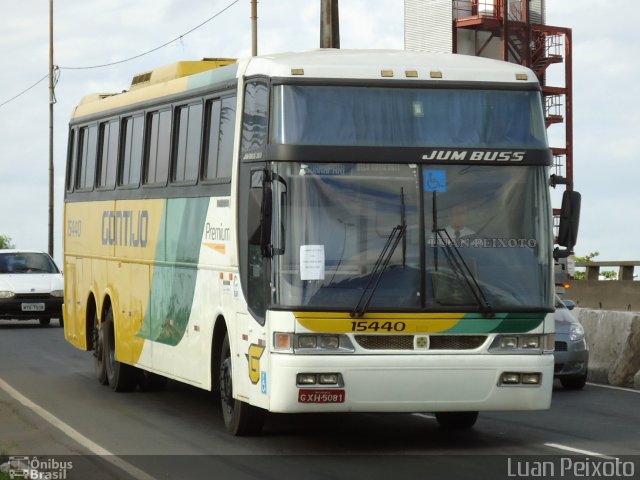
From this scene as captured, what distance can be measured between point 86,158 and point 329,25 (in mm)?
6942

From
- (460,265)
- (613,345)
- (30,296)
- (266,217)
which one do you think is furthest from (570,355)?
(30,296)

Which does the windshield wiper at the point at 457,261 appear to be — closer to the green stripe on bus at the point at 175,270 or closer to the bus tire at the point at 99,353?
the green stripe on bus at the point at 175,270

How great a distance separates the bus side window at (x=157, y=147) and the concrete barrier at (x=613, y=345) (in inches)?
274

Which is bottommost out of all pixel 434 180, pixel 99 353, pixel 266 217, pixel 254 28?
pixel 99 353

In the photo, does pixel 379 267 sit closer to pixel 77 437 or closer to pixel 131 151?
pixel 77 437

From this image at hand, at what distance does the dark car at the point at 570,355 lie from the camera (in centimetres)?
1964

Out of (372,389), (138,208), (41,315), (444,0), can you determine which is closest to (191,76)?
(138,208)

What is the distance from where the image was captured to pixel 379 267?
41.9 feet

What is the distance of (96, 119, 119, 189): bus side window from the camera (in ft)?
63.7

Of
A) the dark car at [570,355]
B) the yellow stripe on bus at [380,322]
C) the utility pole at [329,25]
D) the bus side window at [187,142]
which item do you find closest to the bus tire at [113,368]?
the bus side window at [187,142]

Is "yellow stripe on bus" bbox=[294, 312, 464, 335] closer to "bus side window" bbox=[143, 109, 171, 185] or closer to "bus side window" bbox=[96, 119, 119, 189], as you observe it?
"bus side window" bbox=[143, 109, 171, 185]

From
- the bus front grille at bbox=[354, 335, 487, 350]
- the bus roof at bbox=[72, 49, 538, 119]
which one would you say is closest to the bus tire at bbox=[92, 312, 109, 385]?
the bus roof at bbox=[72, 49, 538, 119]

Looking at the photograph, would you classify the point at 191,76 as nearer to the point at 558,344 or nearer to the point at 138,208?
the point at 138,208

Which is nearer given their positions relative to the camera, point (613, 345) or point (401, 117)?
point (401, 117)
